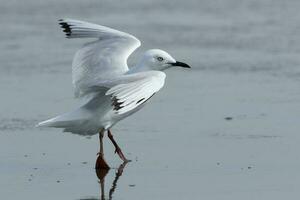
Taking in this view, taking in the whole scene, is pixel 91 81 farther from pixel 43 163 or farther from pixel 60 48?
pixel 60 48

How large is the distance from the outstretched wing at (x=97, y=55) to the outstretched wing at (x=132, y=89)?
16.0 inches

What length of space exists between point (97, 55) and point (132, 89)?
128 centimetres

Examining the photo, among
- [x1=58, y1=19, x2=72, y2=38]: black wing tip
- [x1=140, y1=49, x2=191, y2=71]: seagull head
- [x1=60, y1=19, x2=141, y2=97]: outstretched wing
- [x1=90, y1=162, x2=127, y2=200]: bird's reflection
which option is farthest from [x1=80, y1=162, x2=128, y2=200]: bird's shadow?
[x1=58, y1=19, x2=72, y2=38]: black wing tip

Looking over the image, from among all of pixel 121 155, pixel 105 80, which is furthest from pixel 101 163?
pixel 105 80

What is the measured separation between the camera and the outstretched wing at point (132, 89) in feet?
24.3

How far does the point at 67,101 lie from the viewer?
10.4m

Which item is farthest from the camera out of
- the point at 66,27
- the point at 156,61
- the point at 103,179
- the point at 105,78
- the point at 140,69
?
the point at 66,27

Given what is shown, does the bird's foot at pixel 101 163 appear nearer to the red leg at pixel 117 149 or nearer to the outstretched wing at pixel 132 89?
the red leg at pixel 117 149

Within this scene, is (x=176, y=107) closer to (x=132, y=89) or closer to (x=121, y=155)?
(x=121, y=155)

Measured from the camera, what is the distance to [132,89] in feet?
24.7

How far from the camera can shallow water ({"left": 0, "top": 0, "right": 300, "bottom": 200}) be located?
24.8ft

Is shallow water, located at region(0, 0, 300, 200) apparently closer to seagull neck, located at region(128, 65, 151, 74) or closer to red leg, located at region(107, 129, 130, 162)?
red leg, located at region(107, 129, 130, 162)

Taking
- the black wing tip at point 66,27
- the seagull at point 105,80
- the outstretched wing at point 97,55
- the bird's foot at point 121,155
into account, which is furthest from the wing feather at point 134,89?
the black wing tip at point 66,27

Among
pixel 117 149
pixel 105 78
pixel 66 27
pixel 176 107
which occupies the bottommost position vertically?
pixel 176 107
